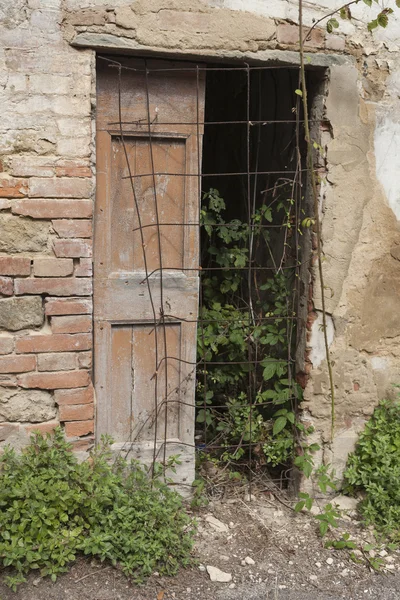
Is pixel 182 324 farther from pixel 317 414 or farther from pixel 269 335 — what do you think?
pixel 317 414

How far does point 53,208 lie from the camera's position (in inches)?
113

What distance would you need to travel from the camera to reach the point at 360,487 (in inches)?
137

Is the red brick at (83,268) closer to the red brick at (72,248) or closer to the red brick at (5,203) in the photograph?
the red brick at (72,248)

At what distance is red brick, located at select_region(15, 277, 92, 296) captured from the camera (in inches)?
113

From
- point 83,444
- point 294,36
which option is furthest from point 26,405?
point 294,36

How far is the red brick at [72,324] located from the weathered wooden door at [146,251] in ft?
0.75

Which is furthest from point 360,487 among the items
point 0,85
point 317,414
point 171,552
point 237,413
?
point 0,85

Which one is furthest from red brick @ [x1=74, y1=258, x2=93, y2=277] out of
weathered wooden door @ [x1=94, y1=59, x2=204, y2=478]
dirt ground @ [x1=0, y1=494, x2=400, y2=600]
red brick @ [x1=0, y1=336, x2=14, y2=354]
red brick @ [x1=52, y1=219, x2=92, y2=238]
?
dirt ground @ [x1=0, y1=494, x2=400, y2=600]

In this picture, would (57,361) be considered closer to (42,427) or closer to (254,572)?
(42,427)

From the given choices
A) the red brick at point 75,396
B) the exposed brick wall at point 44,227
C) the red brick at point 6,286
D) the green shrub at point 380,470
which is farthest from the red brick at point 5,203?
the green shrub at point 380,470

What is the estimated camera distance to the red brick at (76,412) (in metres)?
2.99

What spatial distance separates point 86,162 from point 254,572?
7.26ft

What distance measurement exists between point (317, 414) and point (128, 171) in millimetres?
1748

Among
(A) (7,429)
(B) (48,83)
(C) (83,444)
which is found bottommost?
(C) (83,444)
